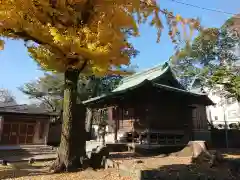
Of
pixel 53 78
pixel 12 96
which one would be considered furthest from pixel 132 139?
pixel 12 96

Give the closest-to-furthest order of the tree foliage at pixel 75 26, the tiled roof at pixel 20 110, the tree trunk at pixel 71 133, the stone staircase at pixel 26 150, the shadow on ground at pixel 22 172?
the tree foliage at pixel 75 26 < the shadow on ground at pixel 22 172 < the tree trunk at pixel 71 133 < the stone staircase at pixel 26 150 < the tiled roof at pixel 20 110

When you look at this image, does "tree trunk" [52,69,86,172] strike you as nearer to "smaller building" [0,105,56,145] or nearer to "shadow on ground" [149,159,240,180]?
"shadow on ground" [149,159,240,180]

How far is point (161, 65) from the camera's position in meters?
20.5

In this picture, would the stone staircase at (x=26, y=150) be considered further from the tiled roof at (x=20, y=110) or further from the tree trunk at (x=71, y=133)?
the tree trunk at (x=71, y=133)

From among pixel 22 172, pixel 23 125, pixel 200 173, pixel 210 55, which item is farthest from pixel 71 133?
pixel 210 55

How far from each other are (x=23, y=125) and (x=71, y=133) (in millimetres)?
16501

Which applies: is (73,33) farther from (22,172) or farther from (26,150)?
(26,150)

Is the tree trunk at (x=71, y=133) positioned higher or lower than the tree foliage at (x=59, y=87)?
lower

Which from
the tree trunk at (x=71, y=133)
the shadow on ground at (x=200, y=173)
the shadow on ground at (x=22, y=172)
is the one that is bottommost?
the shadow on ground at (x=22, y=172)

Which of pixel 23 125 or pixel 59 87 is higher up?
pixel 59 87

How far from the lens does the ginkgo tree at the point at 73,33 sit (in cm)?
771

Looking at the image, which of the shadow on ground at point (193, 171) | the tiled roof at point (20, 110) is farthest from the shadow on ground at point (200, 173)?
the tiled roof at point (20, 110)

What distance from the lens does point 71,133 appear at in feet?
30.8

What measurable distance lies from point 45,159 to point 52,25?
31.8 ft
